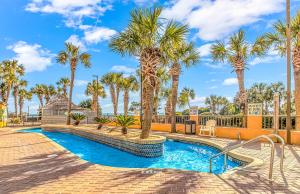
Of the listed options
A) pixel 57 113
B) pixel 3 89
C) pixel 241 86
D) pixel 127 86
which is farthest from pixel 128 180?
pixel 3 89

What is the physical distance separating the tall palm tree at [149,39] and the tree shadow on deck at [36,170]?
4372mm

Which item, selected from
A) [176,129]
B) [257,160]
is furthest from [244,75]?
[257,160]

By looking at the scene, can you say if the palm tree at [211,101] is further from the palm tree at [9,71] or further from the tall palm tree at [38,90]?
the palm tree at [9,71]

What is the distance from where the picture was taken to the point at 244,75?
17797 millimetres

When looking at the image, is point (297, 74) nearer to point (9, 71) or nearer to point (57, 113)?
point (57, 113)

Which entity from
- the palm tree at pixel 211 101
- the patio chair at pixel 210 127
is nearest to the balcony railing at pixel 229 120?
the patio chair at pixel 210 127

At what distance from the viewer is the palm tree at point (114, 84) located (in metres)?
40.7

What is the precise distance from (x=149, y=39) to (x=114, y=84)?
1216 inches

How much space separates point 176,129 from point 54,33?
12905 mm

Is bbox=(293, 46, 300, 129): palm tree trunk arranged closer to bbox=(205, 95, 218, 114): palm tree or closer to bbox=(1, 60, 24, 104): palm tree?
bbox=(1, 60, 24, 104): palm tree

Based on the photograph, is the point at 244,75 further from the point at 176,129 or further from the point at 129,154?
the point at 129,154

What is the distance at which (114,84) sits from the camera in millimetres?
41719

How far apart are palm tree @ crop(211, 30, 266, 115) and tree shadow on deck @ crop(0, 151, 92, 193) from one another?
42.0ft

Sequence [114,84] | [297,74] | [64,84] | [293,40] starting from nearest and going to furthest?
1. [297,74]
2. [293,40]
3. [114,84]
4. [64,84]
